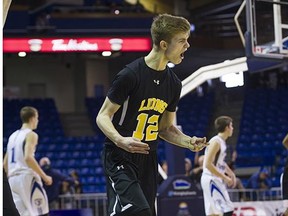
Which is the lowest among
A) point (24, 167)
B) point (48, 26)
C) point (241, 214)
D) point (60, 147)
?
point (241, 214)

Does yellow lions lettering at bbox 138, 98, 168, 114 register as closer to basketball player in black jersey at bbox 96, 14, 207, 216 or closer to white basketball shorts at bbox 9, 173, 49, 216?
basketball player in black jersey at bbox 96, 14, 207, 216

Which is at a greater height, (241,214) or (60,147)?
(60,147)

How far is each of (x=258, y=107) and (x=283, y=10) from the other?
1217 centimetres

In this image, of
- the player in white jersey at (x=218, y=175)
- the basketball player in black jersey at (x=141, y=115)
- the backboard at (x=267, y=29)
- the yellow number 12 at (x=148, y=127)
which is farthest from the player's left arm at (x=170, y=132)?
the backboard at (x=267, y=29)

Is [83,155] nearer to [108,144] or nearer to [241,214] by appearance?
[241,214]

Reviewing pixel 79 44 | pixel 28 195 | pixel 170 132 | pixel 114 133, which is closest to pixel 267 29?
pixel 28 195

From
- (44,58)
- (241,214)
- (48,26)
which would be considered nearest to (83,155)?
(48,26)

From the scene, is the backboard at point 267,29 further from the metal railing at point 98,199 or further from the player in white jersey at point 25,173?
the metal railing at point 98,199

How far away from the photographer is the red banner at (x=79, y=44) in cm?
1862

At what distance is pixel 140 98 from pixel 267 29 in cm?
592

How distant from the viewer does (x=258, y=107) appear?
22.3m

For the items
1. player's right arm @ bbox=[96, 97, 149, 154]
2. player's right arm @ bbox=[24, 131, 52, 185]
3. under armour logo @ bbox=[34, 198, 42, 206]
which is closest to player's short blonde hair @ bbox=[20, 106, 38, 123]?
player's right arm @ bbox=[24, 131, 52, 185]

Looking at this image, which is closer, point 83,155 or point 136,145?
point 136,145

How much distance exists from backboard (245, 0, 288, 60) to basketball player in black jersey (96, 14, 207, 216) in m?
5.16
